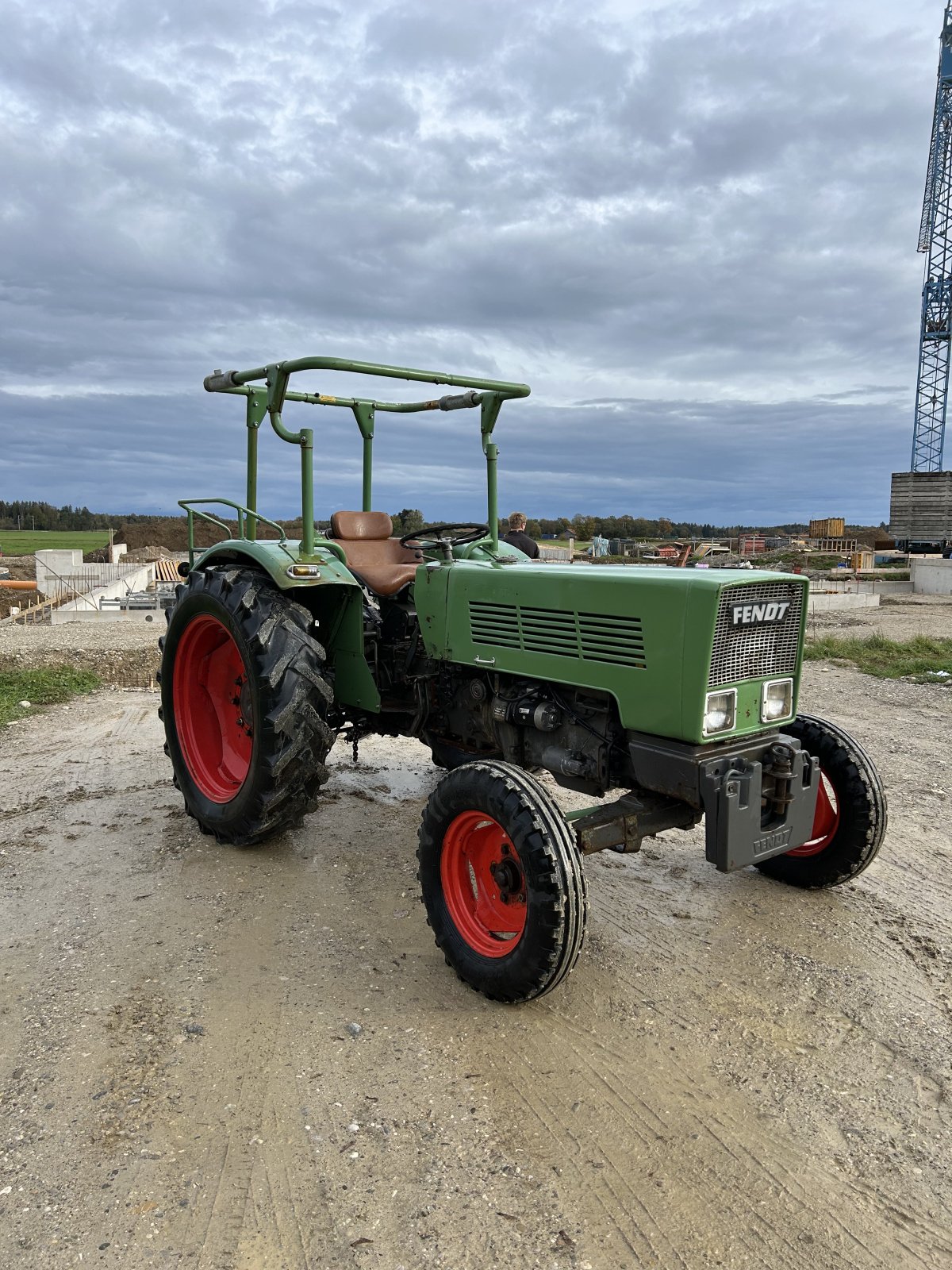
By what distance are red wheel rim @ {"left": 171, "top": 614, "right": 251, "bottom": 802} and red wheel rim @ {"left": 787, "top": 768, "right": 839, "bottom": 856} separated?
2.93 meters

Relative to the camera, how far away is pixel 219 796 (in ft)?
15.2

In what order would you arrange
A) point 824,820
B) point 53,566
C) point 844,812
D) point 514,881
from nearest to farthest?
point 514,881, point 844,812, point 824,820, point 53,566

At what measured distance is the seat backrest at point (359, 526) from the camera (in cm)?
478

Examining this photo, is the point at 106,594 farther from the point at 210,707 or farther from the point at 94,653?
the point at 210,707

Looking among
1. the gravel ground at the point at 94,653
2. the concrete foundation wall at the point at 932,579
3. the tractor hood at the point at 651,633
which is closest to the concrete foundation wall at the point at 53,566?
the gravel ground at the point at 94,653

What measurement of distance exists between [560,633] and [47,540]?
58866 millimetres

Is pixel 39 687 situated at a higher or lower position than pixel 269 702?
lower

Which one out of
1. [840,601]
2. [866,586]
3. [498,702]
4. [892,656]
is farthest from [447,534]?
[866,586]

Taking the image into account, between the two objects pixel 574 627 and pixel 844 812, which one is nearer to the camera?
pixel 574 627

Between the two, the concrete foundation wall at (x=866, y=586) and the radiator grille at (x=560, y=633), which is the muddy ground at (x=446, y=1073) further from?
the concrete foundation wall at (x=866, y=586)

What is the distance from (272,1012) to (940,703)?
283 inches

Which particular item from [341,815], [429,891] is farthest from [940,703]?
[429,891]

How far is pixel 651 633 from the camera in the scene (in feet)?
10.1

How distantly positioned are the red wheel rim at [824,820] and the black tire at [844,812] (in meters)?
0.01
